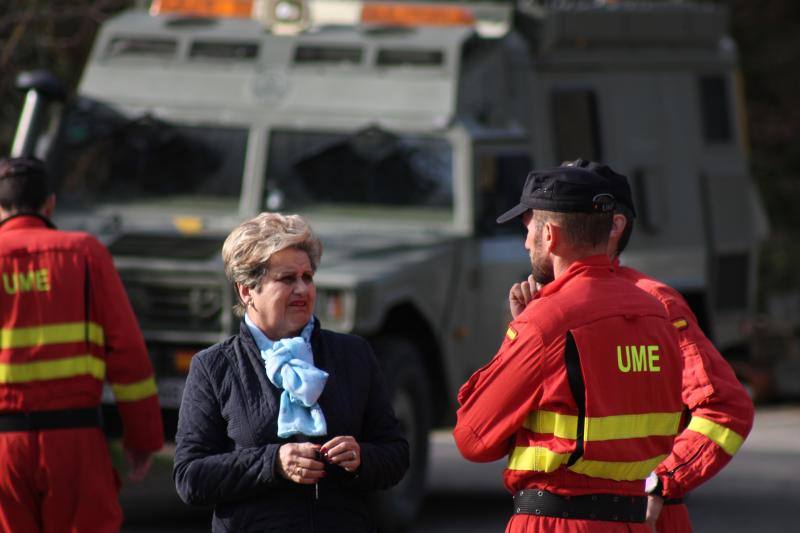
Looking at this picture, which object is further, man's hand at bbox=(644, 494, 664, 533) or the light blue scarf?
man's hand at bbox=(644, 494, 664, 533)

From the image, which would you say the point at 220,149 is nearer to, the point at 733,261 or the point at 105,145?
the point at 105,145

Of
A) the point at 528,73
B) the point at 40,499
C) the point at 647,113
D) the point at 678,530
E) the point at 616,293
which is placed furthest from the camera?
the point at 647,113

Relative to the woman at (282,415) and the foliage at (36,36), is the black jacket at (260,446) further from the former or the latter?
the foliage at (36,36)

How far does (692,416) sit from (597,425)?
0.71m

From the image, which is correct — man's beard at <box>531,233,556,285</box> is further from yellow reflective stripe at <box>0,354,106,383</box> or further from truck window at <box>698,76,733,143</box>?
truck window at <box>698,76,733,143</box>

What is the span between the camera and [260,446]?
3.97m

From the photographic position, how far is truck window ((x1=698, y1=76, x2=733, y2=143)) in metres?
11.8

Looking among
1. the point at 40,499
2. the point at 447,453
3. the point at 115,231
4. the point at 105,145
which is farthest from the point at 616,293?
the point at 447,453

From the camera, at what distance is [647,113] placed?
1124 centimetres

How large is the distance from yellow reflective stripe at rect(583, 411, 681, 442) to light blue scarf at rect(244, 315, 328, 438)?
624mm

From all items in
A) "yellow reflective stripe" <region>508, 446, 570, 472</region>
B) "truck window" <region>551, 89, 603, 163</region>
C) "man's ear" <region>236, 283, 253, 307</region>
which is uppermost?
"truck window" <region>551, 89, 603, 163</region>

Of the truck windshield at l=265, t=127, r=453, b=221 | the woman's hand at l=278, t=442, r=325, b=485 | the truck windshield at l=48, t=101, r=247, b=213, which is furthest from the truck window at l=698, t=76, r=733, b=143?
the woman's hand at l=278, t=442, r=325, b=485

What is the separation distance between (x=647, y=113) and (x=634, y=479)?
737 centimetres

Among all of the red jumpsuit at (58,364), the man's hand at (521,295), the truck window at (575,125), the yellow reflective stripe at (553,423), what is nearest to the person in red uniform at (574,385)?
the yellow reflective stripe at (553,423)
